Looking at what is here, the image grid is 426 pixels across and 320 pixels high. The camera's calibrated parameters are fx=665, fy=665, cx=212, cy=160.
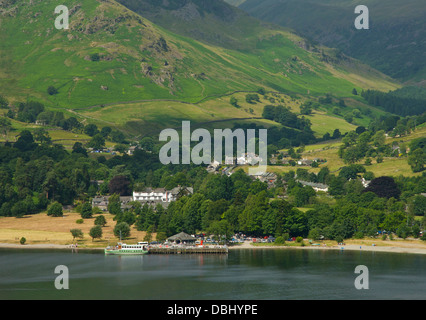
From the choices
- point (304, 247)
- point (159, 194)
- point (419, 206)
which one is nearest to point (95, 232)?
point (304, 247)

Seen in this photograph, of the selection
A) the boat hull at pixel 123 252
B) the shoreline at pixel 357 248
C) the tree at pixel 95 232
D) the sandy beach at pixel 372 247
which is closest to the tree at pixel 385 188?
the sandy beach at pixel 372 247

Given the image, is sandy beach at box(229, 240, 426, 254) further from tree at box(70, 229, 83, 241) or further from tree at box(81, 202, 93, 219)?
tree at box(81, 202, 93, 219)

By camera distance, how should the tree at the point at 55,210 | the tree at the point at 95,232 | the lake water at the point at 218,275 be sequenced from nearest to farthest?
the lake water at the point at 218,275 < the tree at the point at 95,232 < the tree at the point at 55,210

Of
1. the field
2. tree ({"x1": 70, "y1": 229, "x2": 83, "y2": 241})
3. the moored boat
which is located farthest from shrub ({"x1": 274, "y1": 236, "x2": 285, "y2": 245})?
tree ({"x1": 70, "y1": 229, "x2": 83, "y2": 241})

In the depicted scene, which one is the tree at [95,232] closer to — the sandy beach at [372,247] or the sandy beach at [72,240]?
the sandy beach at [72,240]

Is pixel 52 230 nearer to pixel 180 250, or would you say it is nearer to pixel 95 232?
pixel 95 232

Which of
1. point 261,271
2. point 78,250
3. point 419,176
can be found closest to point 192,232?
point 78,250
